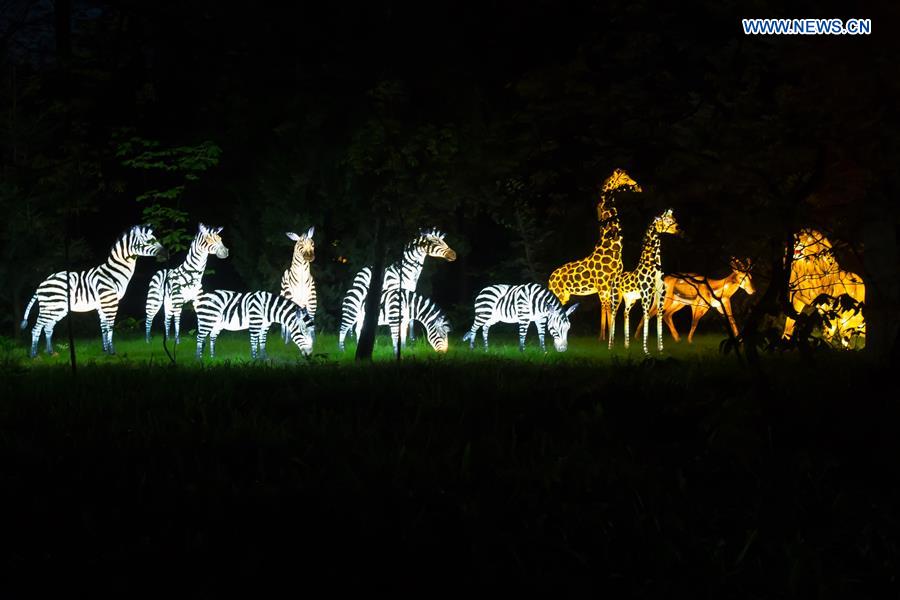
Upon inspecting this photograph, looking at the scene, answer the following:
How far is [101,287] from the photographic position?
14.7 metres

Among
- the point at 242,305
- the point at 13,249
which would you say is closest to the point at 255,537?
the point at 242,305

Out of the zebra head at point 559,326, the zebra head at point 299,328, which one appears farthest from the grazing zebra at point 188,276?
the zebra head at point 559,326

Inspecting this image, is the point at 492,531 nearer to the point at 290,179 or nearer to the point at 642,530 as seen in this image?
the point at 642,530

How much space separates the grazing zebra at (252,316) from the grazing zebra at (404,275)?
1359mm

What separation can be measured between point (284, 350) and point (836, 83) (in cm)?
1076

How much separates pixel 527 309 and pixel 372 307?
125 inches

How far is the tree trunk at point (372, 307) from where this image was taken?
509 inches

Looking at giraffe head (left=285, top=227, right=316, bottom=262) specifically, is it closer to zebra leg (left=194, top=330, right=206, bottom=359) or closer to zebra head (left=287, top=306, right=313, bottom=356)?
zebra head (left=287, top=306, right=313, bottom=356)

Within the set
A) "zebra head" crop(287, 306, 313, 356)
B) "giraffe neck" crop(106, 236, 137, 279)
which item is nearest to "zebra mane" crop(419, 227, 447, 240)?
"zebra head" crop(287, 306, 313, 356)

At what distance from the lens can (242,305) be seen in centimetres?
1425

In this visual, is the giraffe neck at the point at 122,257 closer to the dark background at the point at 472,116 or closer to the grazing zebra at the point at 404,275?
the dark background at the point at 472,116

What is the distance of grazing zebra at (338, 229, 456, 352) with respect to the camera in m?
15.1

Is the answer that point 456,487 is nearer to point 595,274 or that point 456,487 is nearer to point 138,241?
point 595,274

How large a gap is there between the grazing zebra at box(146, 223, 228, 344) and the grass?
666 centimetres
